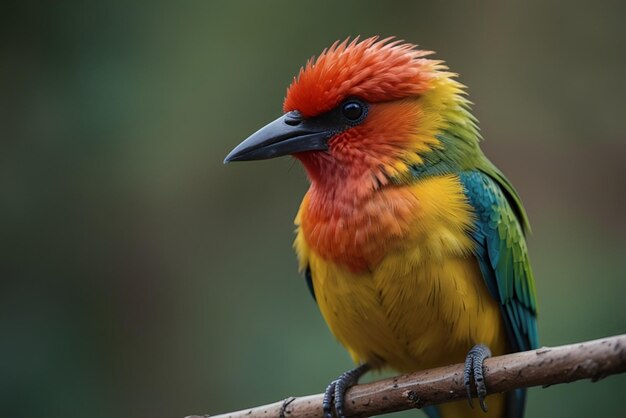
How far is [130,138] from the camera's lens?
661cm

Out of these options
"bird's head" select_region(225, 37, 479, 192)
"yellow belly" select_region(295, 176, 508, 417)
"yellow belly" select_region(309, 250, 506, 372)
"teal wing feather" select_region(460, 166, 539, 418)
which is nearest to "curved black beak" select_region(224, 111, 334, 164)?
"bird's head" select_region(225, 37, 479, 192)

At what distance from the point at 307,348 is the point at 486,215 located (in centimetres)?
230

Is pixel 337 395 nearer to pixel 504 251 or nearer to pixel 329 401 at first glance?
pixel 329 401

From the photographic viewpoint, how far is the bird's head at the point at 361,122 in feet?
12.5

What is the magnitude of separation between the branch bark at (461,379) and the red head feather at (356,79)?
1.24 metres

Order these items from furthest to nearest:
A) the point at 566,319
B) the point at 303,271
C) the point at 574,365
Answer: the point at 566,319
the point at 303,271
the point at 574,365

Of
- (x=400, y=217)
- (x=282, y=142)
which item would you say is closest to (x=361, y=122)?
(x=282, y=142)

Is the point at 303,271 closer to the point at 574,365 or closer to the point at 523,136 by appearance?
the point at 574,365

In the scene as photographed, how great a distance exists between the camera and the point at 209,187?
21.8 feet

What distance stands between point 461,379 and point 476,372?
7 centimetres

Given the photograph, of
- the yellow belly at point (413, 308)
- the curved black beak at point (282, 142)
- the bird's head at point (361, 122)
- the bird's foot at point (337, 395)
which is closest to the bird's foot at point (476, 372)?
the yellow belly at point (413, 308)

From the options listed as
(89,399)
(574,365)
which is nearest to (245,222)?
(89,399)

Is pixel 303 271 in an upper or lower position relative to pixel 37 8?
lower

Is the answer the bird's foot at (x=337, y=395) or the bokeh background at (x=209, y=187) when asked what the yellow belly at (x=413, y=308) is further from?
the bokeh background at (x=209, y=187)
